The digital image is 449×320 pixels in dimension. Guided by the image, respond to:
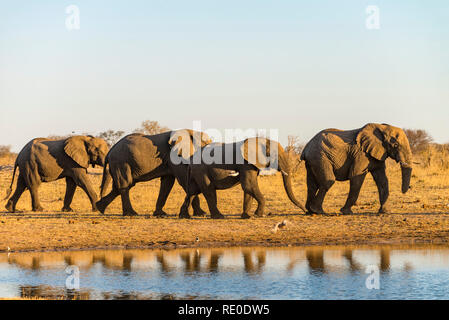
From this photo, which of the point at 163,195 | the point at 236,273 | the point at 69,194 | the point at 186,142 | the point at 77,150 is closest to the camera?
the point at 236,273

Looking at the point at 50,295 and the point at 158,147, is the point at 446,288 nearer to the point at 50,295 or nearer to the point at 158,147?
the point at 50,295

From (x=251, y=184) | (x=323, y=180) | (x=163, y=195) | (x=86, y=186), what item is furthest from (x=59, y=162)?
(x=323, y=180)

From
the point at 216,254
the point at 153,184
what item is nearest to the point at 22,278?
the point at 216,254

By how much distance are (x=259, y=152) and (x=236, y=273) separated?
724cm

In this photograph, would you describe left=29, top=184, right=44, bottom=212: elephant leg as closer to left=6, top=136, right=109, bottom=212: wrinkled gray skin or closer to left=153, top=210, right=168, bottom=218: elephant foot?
left=6, top=136, right=109, bottom=212: wrinkled gray skin

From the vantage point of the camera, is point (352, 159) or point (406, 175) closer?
point (352, 159)

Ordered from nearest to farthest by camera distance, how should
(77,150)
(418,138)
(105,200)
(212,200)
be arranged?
(212,200), (105,200), (77,150), (418,138)

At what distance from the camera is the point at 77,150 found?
24.1 meters

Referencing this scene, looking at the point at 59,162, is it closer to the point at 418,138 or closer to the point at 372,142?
the point at 372,142

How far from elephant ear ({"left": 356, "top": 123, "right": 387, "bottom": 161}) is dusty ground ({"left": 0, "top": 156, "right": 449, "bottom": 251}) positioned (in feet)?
5.03

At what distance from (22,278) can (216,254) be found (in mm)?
3807

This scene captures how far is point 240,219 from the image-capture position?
64.1ft

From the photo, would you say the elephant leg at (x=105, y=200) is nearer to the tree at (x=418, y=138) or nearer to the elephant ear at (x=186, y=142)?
the elephant ear at (x=186, y=142)

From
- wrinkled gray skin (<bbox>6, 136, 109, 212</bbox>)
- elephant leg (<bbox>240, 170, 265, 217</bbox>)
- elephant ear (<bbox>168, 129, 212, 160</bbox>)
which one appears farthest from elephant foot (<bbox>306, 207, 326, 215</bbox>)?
wrinkled gray skin (<bbox>6, 136, 109, 212</bbox>)
